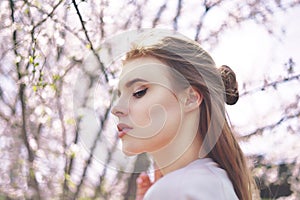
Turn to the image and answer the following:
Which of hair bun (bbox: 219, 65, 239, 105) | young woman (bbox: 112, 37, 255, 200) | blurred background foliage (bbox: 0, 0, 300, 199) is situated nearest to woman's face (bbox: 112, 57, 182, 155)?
young woman (bbox: 112, 37, 255, 200)

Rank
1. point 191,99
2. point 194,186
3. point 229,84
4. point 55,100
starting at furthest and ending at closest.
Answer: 1. point 55,100
2. point 229,84
3. point 191,99
4. point 194,186

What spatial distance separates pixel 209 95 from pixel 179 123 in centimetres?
10

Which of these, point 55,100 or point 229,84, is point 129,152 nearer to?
point 229,84

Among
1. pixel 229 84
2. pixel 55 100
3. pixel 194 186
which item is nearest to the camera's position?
pixel 194 186

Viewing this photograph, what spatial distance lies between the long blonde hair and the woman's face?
47 millimetres

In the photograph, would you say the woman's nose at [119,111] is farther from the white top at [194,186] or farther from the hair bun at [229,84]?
the hair bun at [229,84]

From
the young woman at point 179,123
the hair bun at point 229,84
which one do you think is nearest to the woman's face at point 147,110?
the young woman at point 179,123

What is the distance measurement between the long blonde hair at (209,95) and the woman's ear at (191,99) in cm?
1

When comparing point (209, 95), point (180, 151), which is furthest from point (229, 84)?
point (180, 151)

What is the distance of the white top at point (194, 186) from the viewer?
3.39ft

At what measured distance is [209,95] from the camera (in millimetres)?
1173

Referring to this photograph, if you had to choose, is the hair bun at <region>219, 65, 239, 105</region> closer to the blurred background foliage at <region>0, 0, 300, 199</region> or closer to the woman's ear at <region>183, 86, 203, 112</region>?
the woman's ear at <region>183, 86, 203, 112</region>

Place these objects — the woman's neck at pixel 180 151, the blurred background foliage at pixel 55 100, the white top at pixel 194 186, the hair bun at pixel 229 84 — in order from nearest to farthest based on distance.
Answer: the white top at pixel 194 186 → the woman's neck at pixel 180 151 → the hair bun at pixel 229 84 → the blurred background foliage at pixel 55 100

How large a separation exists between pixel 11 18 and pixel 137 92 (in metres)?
2.57
